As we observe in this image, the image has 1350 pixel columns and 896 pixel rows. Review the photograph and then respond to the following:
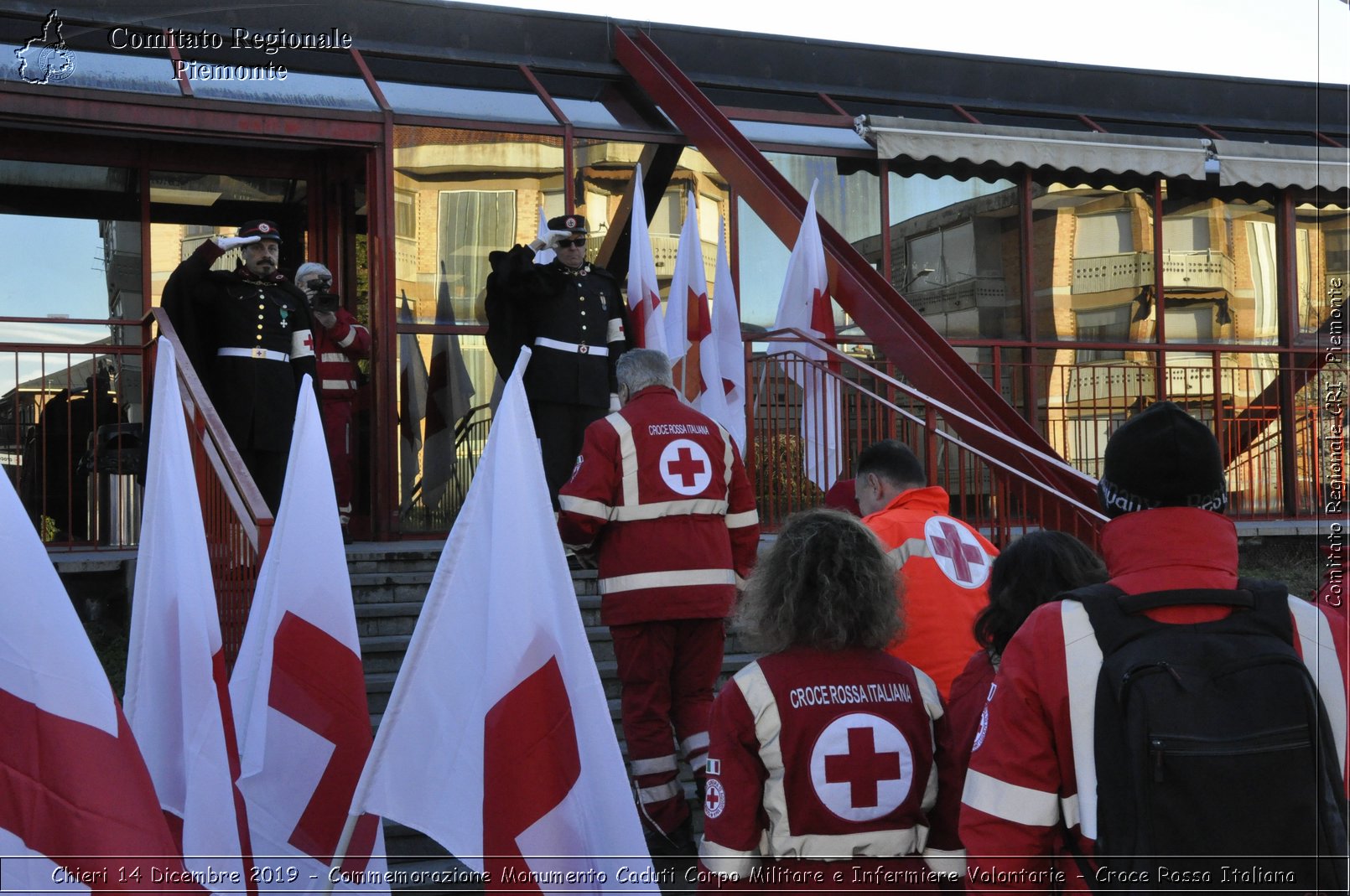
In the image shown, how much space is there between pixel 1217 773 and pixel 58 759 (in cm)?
237

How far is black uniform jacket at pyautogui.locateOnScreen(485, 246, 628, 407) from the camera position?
7609mm

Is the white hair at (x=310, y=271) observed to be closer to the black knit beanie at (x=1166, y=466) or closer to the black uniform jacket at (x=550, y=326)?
the black uniform jacket at (x=550, y=326)

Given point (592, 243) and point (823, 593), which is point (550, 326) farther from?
point (823, 593)

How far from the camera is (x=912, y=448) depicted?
330 inches

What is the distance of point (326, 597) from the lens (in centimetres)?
388

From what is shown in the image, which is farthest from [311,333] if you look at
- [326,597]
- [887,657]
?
[887,657]

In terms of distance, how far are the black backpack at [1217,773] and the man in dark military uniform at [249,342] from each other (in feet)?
19.1

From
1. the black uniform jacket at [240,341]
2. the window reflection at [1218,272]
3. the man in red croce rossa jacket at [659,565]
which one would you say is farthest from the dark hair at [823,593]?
the window reflection at [1218,272]

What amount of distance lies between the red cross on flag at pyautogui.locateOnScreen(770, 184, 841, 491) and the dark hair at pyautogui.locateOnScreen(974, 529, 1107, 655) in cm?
507

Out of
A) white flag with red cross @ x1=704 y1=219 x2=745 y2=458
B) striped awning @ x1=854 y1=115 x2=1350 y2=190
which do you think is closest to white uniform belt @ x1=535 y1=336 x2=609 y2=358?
white flag with red cross @ x1=704 y1=219 x2=745 y2=458

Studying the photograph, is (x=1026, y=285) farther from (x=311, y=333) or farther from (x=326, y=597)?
(x=326, y=597)

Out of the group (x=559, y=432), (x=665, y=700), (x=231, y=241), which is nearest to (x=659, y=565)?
(x=665, y=700)

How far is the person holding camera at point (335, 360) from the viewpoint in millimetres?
8500

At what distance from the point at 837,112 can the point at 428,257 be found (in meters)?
4.16
